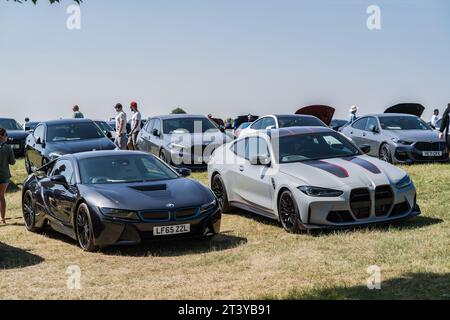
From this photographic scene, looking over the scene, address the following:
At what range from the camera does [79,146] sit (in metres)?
19.0

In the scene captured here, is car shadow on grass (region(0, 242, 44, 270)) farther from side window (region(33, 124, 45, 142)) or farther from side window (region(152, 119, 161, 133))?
side window (region(152, 119, 161, 133))

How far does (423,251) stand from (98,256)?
4.29 m

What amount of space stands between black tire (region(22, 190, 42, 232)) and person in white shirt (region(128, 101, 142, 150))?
31.6 ft

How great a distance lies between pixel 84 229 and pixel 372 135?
37.2ft

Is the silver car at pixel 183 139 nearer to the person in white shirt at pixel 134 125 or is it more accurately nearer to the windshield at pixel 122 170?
the person in white shirt at pixel 134 125

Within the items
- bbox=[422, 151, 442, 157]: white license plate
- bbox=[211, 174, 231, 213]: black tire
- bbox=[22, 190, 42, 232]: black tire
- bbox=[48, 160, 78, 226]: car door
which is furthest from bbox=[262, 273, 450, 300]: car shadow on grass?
bbox=[422, 151, 442, 157]: white license plate

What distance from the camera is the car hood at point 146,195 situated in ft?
33.3

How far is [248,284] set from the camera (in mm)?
7801

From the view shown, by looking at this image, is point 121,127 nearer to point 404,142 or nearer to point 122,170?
point 404,142

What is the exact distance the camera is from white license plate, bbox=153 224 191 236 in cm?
1005

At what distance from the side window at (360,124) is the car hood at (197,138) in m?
3.77

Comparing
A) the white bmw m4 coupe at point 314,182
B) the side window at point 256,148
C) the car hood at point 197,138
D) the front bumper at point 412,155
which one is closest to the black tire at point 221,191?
the white bmw m4 coupe at point 314,182

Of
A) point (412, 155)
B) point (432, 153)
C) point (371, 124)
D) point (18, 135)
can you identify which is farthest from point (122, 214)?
point (18, 135)
